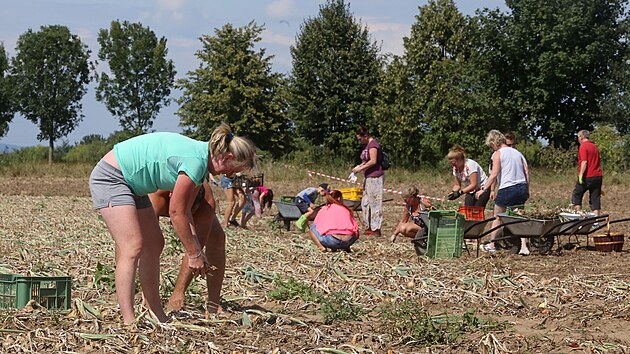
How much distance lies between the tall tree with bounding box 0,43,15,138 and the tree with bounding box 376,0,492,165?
87.0ft

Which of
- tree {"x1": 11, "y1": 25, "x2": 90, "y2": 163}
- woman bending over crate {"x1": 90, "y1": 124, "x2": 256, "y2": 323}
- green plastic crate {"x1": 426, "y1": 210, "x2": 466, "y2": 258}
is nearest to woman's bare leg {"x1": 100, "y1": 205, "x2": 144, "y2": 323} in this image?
woman bending over crate {"x1": 90, "y1": 124, "x2": 256, "y2": 323}

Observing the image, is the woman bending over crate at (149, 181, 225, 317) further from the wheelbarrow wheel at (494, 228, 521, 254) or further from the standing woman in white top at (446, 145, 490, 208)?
the standing woman in white top at (446, 145, 490, 208)

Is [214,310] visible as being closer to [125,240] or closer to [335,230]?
[125,240]

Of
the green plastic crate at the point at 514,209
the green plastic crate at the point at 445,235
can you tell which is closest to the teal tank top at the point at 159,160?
the green plastic crate at the point at 445,235

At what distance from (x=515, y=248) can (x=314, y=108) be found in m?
37.6

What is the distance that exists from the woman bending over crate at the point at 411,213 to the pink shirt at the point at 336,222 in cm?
124

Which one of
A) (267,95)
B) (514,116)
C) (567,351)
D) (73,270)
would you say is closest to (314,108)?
(267,95)

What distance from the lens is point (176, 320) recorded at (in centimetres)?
672

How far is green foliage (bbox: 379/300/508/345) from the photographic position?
21.9 ft

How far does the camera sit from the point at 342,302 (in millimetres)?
8023

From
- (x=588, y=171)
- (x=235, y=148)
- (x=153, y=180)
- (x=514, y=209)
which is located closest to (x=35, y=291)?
(x=153, y=180)

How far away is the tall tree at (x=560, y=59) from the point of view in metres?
44.2

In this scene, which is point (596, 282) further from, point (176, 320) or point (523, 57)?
point (523, 57)

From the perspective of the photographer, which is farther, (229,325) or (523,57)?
(523,57)
